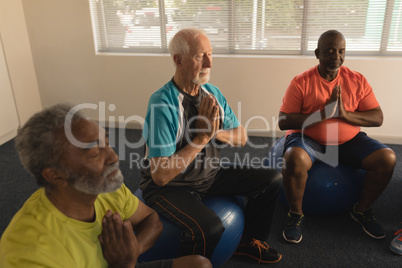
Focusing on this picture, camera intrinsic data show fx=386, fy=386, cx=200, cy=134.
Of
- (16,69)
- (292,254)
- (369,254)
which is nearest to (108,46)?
(16,69)

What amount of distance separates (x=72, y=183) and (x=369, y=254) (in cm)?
159

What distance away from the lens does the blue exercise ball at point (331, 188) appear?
2125 millimetres

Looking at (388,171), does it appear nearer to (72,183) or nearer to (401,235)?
(401,235)

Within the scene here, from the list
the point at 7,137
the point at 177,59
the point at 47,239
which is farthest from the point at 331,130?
the point at 7,137

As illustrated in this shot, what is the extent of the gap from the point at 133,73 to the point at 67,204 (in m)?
2.58

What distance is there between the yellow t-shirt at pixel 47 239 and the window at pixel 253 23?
98.4 inches

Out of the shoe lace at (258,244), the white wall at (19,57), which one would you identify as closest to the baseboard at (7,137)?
the white wall at (19,57)

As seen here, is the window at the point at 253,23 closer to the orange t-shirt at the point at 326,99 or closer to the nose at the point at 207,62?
the orange t-shirt at the point at 326,99

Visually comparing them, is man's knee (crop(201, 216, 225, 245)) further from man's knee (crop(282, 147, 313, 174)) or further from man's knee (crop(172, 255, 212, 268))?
man's knee (crop(282, 147, 313, 174))

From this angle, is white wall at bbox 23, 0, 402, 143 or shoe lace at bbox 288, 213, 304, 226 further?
white wall at bbox 23, 0, 402, 143

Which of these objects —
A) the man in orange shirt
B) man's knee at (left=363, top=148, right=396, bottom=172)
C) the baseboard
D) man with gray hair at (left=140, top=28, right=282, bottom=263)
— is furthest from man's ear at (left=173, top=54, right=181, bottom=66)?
the baseboard

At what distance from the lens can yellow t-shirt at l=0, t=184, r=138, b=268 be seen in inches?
39.8

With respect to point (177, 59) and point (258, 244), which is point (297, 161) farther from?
point (177, 59)

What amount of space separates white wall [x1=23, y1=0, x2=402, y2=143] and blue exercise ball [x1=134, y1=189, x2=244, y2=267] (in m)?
1.69
